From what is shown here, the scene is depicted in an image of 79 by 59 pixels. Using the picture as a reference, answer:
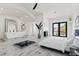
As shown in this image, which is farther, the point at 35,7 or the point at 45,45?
the point at 45,45

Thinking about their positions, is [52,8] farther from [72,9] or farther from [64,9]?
[72,9]

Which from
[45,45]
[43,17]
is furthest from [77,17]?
[45,45]

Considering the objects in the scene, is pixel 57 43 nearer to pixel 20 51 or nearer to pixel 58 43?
pixel 58 43

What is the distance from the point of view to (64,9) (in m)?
2.12

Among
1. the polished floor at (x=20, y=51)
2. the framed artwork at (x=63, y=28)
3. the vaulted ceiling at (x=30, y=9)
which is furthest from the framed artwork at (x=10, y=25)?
the framed artwork at (x=63, y=28)

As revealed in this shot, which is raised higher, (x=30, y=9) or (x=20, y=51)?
(x=30, y=9)

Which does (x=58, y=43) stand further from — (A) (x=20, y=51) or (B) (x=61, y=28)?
(A) (x=20, y=51)

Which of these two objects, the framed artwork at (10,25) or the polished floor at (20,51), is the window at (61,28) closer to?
the polished floor at (20,51)

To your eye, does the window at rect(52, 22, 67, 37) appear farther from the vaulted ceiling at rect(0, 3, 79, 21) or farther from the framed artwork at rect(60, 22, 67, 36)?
the vaulted ceiling at rect(0, 3, 79, 21)

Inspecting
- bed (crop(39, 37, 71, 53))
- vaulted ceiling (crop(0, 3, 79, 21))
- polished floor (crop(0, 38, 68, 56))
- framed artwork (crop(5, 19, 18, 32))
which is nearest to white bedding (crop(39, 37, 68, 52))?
bed (crop(39, 37, 71, 53))

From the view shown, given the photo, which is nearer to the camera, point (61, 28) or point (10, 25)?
point (61, 28)

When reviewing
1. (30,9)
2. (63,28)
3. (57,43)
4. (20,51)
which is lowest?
(20,51)

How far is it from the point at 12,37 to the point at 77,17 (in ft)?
7.48

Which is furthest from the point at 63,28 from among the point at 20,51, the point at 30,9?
the point at 20,51
